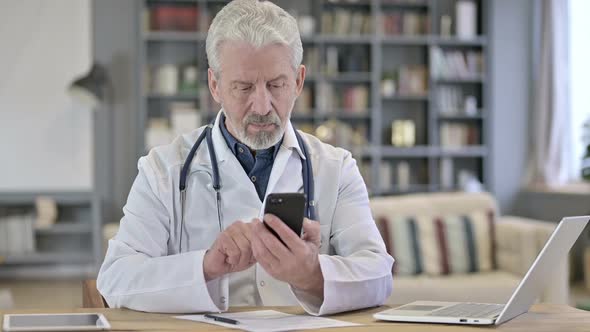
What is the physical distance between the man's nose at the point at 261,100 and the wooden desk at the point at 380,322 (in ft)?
1.46

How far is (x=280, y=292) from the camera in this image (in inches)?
87.7

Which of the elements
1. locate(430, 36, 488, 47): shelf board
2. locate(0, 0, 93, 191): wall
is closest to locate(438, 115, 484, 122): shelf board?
locate(430, 36, 488, 47): shelf board

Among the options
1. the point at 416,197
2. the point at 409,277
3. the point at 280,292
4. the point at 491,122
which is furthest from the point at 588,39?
the point at 280,292

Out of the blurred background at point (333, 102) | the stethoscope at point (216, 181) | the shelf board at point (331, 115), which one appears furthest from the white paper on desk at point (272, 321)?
the shelf board at point (331, 115)

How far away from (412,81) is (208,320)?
721 centimetres

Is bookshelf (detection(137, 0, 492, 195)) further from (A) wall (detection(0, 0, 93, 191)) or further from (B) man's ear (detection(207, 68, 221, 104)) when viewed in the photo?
(B) man's ear (detection(207, 68, 221, 104))

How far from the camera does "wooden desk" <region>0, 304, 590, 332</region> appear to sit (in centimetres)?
173

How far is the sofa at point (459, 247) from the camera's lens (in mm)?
5062

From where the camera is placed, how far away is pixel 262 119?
212 cm

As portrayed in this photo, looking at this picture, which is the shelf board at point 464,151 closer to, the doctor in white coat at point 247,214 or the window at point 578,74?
the window at point 578,74

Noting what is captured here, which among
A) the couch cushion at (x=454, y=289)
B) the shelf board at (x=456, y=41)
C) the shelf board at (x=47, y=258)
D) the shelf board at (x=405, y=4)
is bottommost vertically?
the shelf board at (x=47, y=258)

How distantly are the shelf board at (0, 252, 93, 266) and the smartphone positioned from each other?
22.4 ft

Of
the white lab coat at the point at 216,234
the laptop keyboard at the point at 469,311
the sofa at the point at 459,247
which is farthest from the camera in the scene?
the sofa at the point at 459,247

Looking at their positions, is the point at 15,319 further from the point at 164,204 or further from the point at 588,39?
the point at 588,39
